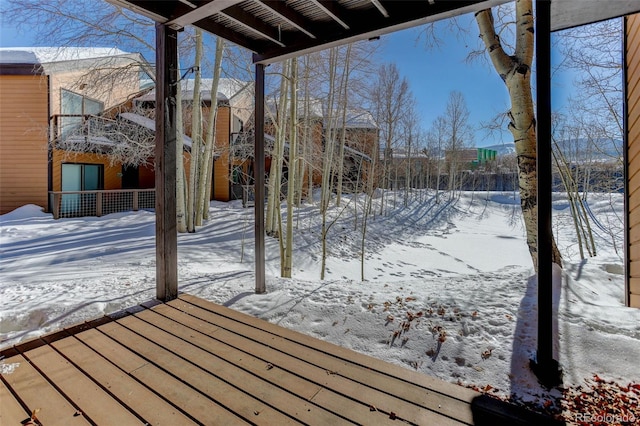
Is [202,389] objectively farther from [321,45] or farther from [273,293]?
[321,45]

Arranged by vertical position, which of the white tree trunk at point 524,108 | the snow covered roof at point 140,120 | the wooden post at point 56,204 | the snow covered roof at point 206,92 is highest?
the snow covered roof at point 206,92

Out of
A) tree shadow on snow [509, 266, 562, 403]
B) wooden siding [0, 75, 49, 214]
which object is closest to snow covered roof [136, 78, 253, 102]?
wooden siding [0, 75, 49, 214]

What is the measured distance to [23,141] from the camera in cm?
1020

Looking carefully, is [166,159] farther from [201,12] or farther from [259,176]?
[201,12]

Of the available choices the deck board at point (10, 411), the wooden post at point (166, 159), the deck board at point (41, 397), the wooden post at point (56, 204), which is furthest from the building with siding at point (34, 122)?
the deck board at point (10, 411)

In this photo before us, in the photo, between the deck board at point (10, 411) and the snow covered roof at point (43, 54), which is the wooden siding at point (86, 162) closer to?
the snow covered roof at point (43, 54)

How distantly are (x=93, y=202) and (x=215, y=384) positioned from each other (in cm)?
1093

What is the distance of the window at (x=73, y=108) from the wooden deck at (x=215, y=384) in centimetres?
1061

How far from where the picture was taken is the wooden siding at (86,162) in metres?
10.4

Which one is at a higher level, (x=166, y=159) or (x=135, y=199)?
(x=166, y=159)

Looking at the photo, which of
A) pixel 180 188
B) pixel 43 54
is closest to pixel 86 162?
pixel 43 54

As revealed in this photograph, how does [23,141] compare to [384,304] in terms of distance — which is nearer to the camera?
[384,304]

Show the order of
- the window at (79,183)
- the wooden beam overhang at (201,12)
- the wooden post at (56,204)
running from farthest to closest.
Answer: the window at (79,183)
the wooden post at (56,204)
the wooden beam overhang at (201,12)

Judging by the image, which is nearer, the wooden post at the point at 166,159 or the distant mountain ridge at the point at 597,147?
the wooden post at the point at 166,159
